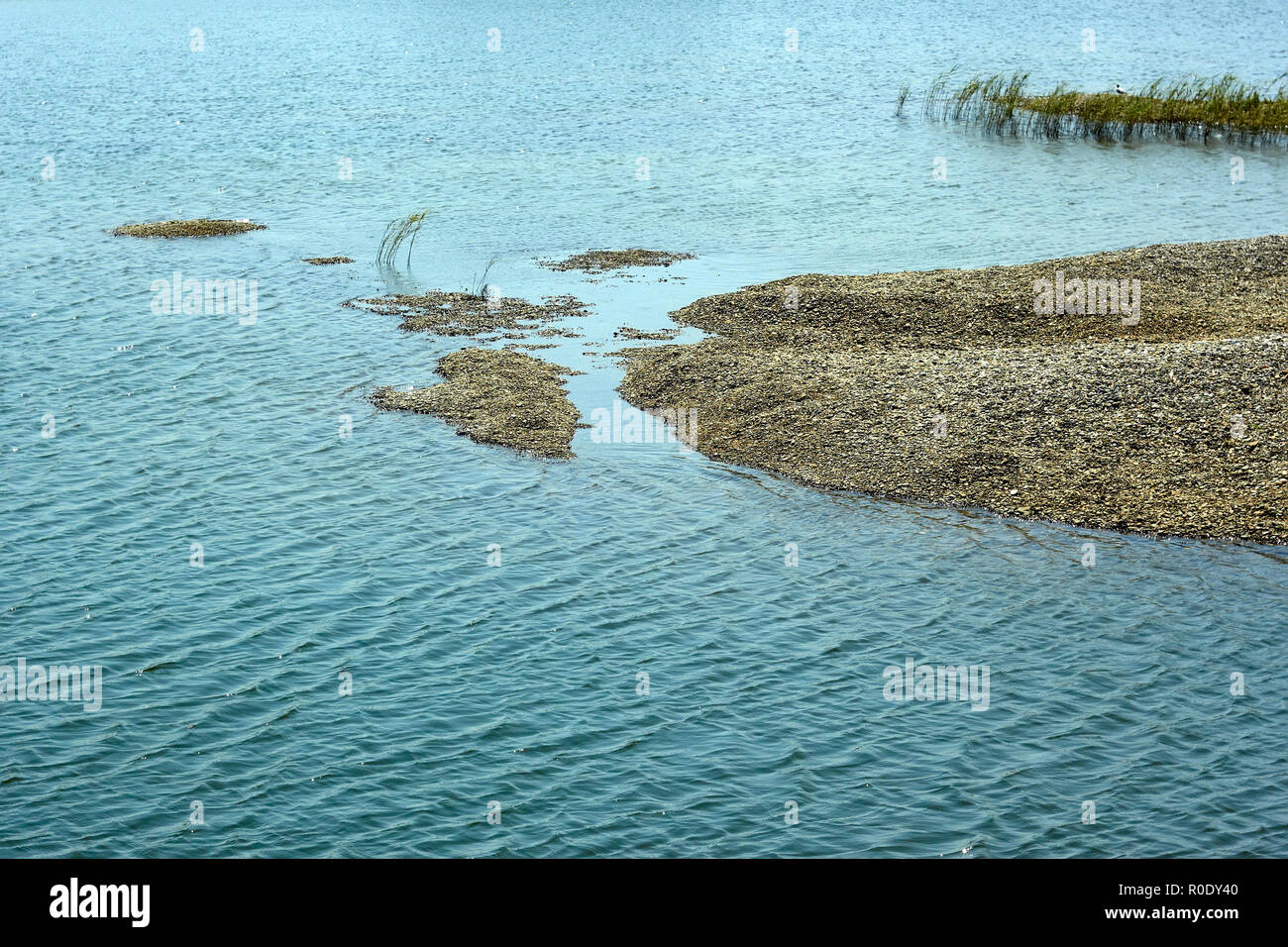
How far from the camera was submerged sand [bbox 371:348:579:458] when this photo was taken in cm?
3197

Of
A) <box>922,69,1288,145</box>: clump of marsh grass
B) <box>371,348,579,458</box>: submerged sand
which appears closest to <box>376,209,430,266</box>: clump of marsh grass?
<box>371,348,579,458</box>: submerged sand

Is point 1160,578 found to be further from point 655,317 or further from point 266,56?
point 266,56

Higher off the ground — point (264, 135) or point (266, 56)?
point (266, 56)

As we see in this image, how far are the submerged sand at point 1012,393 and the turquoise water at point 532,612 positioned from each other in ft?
4.36

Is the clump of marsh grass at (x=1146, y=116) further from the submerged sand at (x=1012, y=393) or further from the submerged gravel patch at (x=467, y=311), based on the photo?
the submerged gravel patch at (x=467, y=311)

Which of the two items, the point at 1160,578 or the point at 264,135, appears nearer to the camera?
the point at 1160,578

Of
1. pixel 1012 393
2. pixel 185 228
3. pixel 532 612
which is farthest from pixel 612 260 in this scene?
pixel 532 612

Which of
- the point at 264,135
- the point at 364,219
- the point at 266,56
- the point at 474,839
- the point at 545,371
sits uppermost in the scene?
the point at 266,56

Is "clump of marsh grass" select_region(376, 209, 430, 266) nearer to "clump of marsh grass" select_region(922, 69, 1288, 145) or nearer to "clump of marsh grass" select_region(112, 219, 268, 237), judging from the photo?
"clump of marsh grass" select_region(112, 219, 268, 237)

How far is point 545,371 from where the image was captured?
36.0m

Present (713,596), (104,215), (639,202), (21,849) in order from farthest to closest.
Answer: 1. (639,202)
2. (104,215)
3. (713,596)
4. (21,849)

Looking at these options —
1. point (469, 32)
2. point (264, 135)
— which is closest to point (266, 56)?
point (469, 32)
